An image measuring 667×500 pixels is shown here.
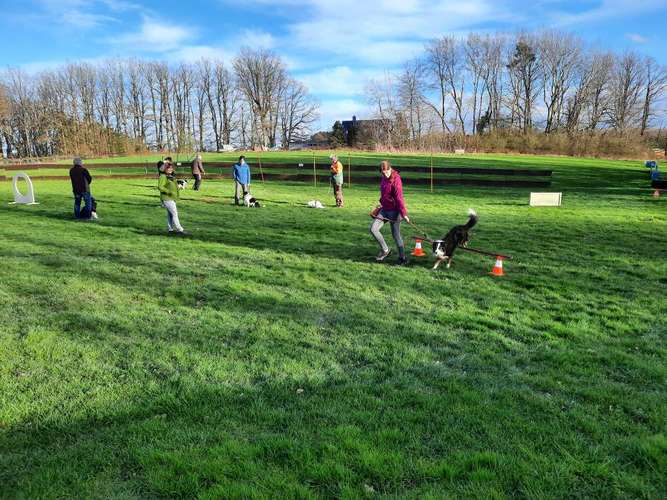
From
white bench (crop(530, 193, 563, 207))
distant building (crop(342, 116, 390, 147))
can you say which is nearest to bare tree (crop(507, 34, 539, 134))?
distant building (crop(342, 116, 390, 147))

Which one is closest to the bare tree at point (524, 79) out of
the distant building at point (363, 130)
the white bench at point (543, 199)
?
the distant building at point (363, 130)

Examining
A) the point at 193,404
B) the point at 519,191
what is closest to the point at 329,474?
the point at 193,404

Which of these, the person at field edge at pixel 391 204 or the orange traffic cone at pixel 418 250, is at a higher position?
the person at field edge at pixel 391 204

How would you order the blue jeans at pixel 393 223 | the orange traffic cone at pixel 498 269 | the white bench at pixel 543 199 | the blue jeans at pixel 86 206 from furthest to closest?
the white bench at pixel 543 199 < the blue jeans at pixel 86 206 < the blue jeans at pixel 393 223 < the orange traffic cone at pixel 498 269

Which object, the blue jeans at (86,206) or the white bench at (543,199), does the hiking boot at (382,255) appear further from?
the white bench at (543,199)

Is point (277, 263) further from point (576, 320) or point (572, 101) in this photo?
point (572, 101)

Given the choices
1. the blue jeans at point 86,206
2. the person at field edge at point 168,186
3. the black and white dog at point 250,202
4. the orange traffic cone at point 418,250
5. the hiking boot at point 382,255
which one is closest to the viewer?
the hiking boot at point 382,255

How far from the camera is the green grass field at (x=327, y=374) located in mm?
2959

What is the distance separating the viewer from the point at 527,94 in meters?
62.1

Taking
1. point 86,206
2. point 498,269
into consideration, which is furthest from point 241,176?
point 498,269

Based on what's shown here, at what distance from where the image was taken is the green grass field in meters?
2.96

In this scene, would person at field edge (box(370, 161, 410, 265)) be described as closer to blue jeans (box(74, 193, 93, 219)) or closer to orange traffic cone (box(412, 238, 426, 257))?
orange traffic cone (box(412, 238, 426, 257))

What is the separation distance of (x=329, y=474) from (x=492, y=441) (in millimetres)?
1185

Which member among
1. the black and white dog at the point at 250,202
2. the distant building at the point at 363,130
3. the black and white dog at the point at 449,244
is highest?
the distant building at the point at 363,130
